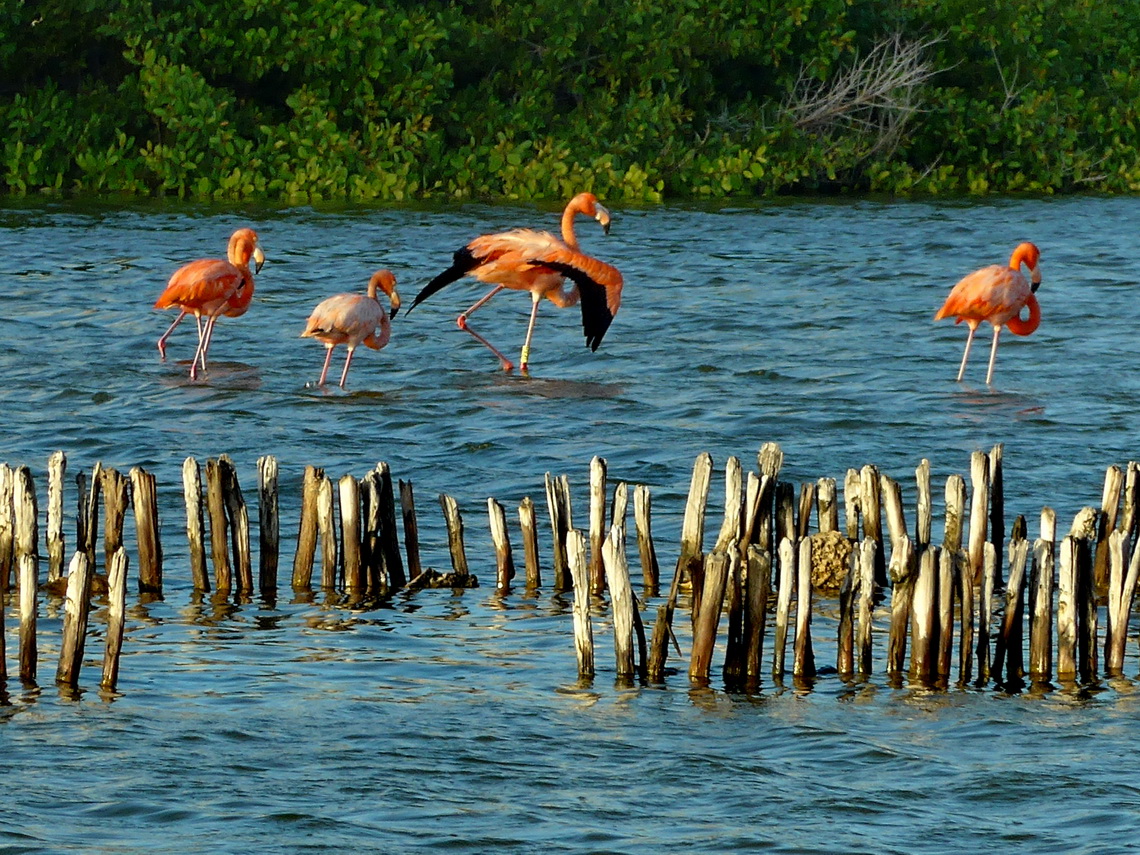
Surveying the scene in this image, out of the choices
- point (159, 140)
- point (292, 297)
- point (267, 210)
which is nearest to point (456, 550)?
point (292, 297)

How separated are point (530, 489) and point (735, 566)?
442 centimetres

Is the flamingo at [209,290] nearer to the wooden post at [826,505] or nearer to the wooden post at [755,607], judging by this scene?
the wooden post at [826,505]

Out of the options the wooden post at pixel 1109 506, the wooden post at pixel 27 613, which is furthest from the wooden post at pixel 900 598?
the wooden post at pixel 27 613

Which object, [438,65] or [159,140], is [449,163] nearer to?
[438,65]

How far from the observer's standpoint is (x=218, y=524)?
27.4 feet

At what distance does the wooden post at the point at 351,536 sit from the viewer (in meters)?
8.19

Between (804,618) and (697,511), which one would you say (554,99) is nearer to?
(697,511)

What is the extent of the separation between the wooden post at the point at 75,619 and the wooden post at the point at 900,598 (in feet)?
9.41

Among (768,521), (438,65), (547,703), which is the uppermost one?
(438,65)

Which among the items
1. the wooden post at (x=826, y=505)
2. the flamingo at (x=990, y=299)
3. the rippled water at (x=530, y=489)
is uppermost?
the flamingo at (x=990, y=299)

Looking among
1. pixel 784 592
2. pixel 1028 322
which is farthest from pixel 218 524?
pixel 1028 322

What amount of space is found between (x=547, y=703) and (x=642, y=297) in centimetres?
1372

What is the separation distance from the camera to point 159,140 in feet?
101

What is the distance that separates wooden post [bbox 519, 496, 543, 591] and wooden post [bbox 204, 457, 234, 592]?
50.2 inches
